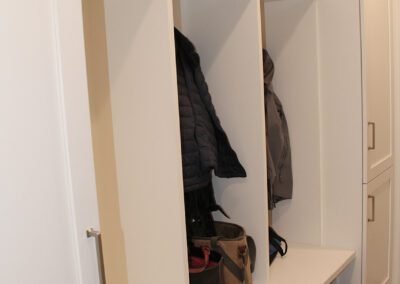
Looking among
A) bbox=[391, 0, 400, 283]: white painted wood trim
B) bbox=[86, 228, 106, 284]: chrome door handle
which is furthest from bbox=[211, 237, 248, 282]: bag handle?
bbox=[391, 0, 400, 283]: white painted wood trim

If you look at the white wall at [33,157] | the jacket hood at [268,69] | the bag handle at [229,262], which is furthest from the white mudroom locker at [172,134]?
the bag handle at [229,262]

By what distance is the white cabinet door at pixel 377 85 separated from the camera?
204 centimetres

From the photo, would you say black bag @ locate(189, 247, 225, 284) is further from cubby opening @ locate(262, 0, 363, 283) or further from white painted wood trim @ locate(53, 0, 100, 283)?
cubby opening @ locate(262, 0, 363, 283)

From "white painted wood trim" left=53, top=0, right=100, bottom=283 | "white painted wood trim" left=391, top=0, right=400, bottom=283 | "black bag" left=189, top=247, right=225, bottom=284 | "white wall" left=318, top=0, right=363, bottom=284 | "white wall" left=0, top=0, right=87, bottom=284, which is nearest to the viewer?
"white wall" left=0, top=0, right=87, bottom=284

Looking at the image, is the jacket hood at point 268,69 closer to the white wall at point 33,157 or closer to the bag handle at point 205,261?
the bag handle at point 205,261

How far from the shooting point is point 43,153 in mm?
895

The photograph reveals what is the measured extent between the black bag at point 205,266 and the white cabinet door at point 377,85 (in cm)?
95

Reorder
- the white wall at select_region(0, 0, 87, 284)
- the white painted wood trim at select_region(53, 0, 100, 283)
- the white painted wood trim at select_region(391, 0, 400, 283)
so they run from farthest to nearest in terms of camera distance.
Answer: the white painted wood trim at select_region(391, 0, 400, 283) → the white painted wood trim at select_region(53, 0, 100, 283) → the white wall at select_region(0, 0, 87, 284)

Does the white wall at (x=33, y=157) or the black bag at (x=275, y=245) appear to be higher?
the white wall at (x=33, y=157)

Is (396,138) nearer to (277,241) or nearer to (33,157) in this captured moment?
(277,241)

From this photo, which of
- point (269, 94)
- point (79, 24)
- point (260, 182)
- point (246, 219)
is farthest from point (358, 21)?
point (79, 24)

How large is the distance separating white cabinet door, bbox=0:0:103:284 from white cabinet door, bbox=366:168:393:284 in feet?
5.20

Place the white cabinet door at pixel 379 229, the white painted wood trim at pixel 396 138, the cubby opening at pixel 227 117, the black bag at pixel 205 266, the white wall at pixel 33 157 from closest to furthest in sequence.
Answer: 1. the white wall at pixel 33 157
2. the cubby opening at pixel 227 117
3. the black bag at pixel 205 266
4. the white cabinet door at pixel 379 229
5. the white painted wood trim at pixel 396 138

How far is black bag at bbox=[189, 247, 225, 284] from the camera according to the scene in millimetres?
1477
